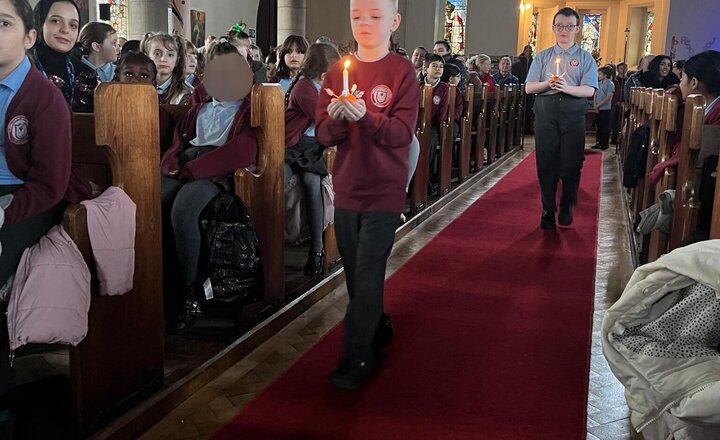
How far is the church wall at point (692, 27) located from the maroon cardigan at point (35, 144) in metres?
17.1

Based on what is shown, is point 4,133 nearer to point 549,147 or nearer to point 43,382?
point 43,382

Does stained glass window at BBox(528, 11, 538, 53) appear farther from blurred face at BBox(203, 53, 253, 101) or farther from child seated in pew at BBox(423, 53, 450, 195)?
blurred face at BBox(203, 53, 253, 101)

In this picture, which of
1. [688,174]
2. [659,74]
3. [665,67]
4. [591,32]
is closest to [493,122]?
[659,74]

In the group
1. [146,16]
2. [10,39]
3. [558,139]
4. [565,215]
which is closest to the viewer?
[10,39]

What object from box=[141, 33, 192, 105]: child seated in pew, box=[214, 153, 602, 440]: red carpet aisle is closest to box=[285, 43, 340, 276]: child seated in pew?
box=[214, 153, 602, 440]: red carpet aisle

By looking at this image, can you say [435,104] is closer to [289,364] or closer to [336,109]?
[289,364]

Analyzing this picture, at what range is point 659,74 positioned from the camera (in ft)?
31.7

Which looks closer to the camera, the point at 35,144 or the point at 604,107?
the point at 35,144

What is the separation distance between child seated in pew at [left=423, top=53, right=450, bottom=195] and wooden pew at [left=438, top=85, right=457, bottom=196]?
56 millimetres

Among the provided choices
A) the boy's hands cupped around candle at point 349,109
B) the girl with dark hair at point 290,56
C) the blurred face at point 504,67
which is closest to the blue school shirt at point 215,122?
the boy's hands cupped around candle at point 349,109

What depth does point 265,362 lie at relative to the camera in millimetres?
2859

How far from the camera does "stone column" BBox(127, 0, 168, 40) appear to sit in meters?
8.62

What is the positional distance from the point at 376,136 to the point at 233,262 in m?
0.83

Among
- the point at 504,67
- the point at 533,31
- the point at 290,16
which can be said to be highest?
the point at 533,31
